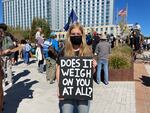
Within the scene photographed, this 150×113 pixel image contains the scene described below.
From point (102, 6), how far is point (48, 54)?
4627 inches

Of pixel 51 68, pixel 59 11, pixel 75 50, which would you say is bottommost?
pixel 51 68

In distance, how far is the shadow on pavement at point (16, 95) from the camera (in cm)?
691

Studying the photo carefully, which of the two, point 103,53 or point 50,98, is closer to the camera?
point 50,98

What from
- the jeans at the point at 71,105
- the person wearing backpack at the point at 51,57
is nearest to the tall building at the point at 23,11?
the person wearing backpack at the point at 51,57

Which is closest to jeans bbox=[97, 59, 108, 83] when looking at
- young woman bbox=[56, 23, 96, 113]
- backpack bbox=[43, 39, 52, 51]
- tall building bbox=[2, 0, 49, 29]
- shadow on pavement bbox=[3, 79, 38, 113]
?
backpack bbox=[43, 39, 52, 51]

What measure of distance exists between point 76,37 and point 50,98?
422cm

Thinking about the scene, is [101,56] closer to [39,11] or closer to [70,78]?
[70,78]

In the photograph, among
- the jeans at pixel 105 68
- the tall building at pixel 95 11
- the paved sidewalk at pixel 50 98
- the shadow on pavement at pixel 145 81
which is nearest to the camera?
the paved sidewalk at pixel 50 98

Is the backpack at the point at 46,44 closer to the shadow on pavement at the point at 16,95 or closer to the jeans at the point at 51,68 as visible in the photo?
the jeans at the point at 51,68

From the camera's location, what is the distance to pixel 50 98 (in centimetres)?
785

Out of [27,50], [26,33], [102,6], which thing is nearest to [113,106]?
[27,50]

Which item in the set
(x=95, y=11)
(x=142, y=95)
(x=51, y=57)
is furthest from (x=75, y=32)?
(x=95, y=11)

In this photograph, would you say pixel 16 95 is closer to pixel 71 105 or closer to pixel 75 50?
pixel 71 105

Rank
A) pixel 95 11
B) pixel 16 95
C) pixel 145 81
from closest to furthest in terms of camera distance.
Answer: pixel 16 95
pixel 145 81
pixel 95 11
